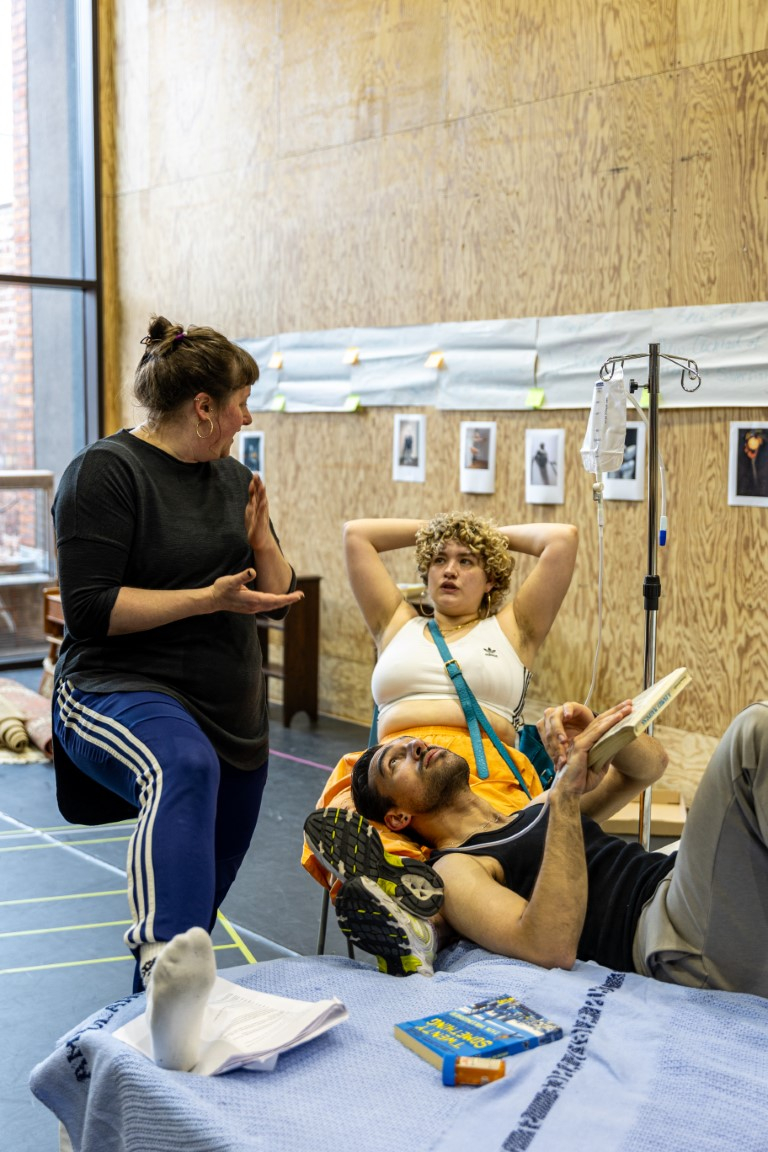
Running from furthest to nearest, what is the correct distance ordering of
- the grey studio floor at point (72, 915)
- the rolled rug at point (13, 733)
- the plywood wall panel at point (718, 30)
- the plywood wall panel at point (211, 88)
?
the plywood wall panel at point (211, 88)
the rolled rug at point (13, 733)
the plywood wall panel at point (718, 30)
the grey studio floor at point (72, 915)

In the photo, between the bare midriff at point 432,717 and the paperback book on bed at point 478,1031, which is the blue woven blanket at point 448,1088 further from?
the bare midriff at point 432,717

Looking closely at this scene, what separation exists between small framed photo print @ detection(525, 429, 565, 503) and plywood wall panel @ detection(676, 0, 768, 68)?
4.78 feet

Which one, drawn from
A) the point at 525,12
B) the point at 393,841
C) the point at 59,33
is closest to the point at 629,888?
the point at 393,841

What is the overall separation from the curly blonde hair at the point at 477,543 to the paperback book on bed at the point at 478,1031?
1.52 metres

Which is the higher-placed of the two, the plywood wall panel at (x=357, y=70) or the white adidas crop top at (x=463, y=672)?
the plywood wall panel at (x=357, y=70)

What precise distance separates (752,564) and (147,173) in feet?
15.2

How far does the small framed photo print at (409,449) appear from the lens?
5434mm

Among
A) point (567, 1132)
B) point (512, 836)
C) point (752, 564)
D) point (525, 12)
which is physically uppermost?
point (525, 12)

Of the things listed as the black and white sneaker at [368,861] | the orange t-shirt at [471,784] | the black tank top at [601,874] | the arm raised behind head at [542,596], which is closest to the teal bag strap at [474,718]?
the orange t-shirt at [471,784]

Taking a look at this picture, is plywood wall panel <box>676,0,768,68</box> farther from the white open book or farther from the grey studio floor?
the white open book

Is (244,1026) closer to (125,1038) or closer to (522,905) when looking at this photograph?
(125,1038)

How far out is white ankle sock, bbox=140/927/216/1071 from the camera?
1.54 m

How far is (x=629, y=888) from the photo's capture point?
7.18 ft

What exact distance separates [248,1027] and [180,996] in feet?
0.74
